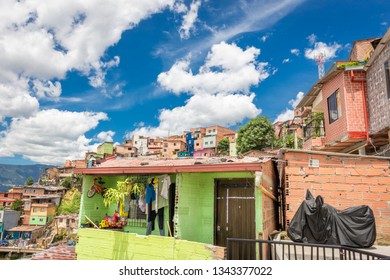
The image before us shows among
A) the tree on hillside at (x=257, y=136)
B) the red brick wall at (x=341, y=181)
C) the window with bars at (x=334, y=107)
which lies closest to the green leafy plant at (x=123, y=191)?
the red brick wall at (x=341, y=181)

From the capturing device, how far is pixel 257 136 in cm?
4447

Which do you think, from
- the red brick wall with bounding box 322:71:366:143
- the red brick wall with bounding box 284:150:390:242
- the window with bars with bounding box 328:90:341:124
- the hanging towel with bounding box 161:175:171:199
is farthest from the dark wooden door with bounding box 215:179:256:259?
the window with bars with bounding box 328:90:341:124

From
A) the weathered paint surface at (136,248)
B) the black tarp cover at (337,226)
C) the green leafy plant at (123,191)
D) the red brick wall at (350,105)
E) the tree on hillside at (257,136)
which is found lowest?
the weathered paint surface at (136,248)

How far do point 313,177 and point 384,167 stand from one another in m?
→ 2.47

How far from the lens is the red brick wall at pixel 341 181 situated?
30.6ft

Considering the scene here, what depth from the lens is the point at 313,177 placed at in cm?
964

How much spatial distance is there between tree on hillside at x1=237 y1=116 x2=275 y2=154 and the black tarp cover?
36.8 m

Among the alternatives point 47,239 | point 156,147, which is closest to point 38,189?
point 47,239

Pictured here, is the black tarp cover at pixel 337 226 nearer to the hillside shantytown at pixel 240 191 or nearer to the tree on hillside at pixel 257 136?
the hillside shantytown at pixel 240 191

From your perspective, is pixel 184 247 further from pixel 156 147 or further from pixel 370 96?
pixel 156 147

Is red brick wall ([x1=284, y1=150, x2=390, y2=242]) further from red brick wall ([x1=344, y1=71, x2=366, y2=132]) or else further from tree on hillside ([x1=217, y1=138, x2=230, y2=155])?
tree on hillside ([x1=217, y1=138, x2=230, y2=155])

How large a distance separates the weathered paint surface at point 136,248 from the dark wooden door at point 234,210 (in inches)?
88.7

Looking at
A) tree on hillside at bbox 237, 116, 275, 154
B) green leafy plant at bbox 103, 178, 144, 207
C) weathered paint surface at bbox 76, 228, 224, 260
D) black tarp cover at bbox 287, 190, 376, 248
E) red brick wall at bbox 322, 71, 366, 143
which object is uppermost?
tree on hillside at bbox 237, 116, 275, 154

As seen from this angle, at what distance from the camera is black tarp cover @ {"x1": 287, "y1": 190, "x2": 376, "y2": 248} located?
25.2 ft
